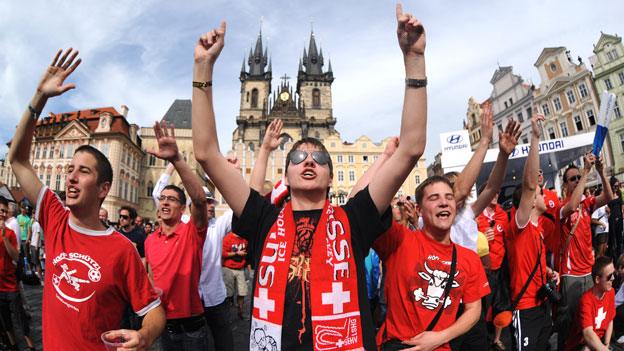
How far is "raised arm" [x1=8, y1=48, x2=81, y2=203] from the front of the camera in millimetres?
2020

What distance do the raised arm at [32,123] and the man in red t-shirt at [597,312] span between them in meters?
5.10

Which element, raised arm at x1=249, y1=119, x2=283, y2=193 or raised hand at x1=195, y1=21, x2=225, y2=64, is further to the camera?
raised arm at x1=249, y1=119, x2=283, y2=193

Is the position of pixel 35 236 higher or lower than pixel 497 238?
higher

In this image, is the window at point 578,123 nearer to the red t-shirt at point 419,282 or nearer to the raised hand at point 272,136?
the red t-shirt at point 419,282

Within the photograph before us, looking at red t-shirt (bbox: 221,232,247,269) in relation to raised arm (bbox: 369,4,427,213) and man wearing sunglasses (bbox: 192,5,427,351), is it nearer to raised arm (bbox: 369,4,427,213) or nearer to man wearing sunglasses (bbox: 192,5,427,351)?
man wearing sunglasses (bbox: 192,5,427,351)

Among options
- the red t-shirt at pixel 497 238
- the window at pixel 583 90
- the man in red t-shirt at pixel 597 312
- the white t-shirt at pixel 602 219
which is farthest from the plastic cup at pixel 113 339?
the window at pixel 583 90

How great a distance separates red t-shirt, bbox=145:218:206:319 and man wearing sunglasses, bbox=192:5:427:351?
5.48ft

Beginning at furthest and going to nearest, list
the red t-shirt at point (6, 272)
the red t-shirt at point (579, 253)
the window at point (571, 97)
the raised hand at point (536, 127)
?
the window at point (571, 97) → the red t-shirt at point (6, 272) → the red t-shirt at point (579, 253) → the raised hand at point (536, 127)

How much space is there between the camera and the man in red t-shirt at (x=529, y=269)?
305 centimetres

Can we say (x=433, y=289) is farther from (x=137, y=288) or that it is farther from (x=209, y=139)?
(x=137, y=288)

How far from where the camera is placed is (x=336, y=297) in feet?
5.27

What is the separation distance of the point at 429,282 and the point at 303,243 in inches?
35.6

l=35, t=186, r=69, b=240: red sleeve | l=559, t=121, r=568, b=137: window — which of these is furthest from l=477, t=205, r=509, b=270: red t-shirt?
l=559, t=121, r=568, b=137: window

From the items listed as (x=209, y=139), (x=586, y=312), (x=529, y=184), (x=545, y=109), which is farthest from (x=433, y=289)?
(x=545, y=109)
